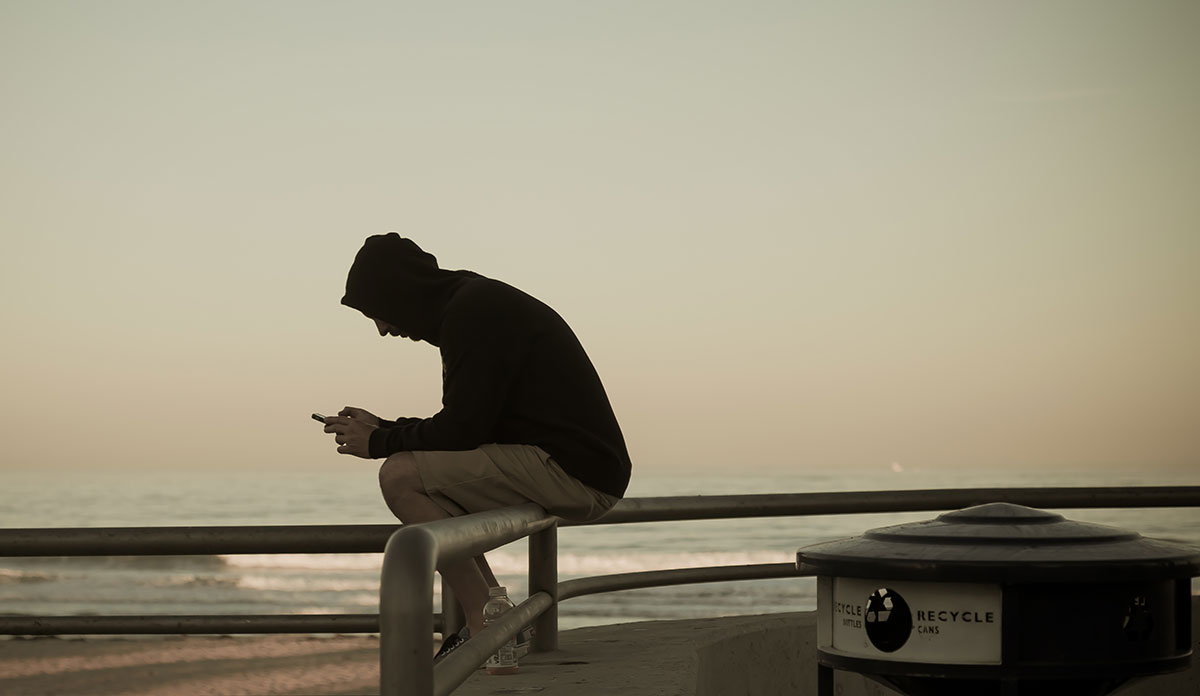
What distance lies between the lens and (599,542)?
3912 cm

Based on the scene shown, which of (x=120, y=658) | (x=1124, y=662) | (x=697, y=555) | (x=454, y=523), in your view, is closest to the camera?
(x=454, y=523)

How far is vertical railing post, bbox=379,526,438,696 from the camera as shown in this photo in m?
1.50

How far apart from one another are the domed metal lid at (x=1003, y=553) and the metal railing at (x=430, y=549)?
693 mm

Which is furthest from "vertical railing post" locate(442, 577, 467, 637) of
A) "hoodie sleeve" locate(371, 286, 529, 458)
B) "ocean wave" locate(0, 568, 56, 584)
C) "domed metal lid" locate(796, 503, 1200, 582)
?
"ocean wave" locate(0, 568, 56, 584)

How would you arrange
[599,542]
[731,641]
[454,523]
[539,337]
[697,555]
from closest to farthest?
[454,523]
[539,337]
[731,641]
[697,555]
[599,542]

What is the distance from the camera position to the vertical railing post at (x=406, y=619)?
1.50 m

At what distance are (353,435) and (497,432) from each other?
16.0 inches

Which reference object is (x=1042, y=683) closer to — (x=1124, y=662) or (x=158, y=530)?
(x=1124, y=662)

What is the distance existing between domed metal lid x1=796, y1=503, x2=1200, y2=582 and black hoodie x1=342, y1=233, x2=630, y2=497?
942mm

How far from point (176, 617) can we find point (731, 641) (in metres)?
1.76

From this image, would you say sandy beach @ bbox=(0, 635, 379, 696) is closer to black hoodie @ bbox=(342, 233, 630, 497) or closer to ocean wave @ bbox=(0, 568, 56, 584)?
ocean wave @ bbox=(0, 568, 56, 584)

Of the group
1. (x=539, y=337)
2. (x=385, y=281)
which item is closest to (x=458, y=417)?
(x=539, y=337)

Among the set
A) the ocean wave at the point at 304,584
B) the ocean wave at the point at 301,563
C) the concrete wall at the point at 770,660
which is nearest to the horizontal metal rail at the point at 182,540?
the concrete wall at the point at 770,660

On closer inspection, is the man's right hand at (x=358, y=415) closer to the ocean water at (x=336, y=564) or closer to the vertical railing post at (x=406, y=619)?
the vertical railing post at (x=406, y=619)
